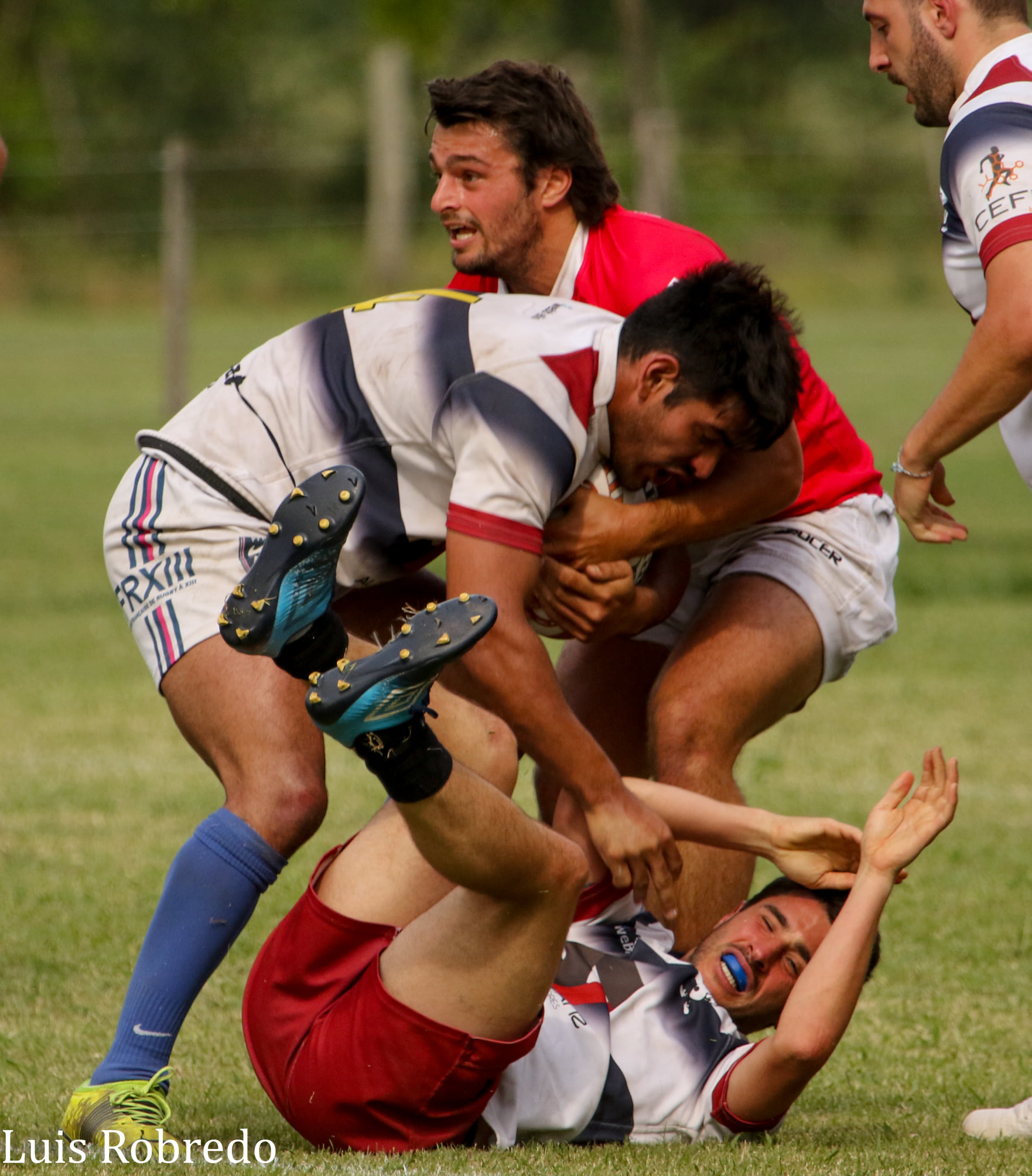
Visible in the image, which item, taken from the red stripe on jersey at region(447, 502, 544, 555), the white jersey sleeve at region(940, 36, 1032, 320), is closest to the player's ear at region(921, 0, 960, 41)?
the white jersey sleeve at region(940, 36, 1032, 320)

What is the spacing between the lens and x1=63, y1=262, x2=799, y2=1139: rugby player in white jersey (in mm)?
3516

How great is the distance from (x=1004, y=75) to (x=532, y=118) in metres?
1.11

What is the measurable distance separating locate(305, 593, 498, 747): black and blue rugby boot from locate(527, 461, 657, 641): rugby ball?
2.73 feet

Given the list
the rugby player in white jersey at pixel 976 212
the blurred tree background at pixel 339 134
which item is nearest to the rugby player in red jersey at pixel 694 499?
the rugby player in white jersey at pixel 976 212

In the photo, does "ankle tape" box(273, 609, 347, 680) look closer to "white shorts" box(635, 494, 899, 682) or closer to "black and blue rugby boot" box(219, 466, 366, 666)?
"black and blue rugby boot" box(219, 466, 366, 666)

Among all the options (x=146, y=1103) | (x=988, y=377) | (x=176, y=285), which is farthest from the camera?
(x=176, y=285)

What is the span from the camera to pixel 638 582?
4293mm

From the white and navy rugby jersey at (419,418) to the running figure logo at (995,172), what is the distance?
0.83 metres

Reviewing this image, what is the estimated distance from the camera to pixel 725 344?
3715 mm

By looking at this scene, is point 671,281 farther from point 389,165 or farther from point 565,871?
point 389,165

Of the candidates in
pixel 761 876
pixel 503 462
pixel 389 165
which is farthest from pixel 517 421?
pixel 389 165

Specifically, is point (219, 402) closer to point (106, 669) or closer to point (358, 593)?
point (358, 593)

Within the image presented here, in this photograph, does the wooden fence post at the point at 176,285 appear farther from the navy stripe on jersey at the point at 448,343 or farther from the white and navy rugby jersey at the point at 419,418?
the navy stripe on jersey at the point at 448,343

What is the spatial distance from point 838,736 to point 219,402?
4.45 metres
